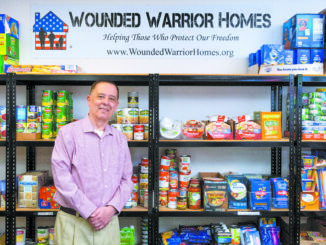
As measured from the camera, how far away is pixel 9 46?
293 cm

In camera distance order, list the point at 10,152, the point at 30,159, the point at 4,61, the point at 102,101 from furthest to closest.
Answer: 1. the point at 30,159
2. the point at 4,61
3. the point at 10,152
4. the point at 102,101

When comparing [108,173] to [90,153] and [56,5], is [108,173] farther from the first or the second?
[56,5]

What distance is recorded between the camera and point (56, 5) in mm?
3186

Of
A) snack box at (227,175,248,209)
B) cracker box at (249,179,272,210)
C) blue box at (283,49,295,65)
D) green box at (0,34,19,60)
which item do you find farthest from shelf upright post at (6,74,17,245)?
blue box at (283,49,295,65)

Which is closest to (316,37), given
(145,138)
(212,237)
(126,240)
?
(145,138)

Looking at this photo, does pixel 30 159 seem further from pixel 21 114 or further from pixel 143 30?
pixel 143 30

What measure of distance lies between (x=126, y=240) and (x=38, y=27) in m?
2.33

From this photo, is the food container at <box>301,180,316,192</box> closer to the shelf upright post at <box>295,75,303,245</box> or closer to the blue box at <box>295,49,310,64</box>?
the shelf upright post at <box>295,75,303,245</box>

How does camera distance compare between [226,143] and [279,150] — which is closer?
[226,143]

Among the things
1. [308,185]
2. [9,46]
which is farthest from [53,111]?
[308,185]

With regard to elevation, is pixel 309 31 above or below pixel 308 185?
above

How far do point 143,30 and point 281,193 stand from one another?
2.11m

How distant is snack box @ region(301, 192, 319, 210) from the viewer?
269 centimetres

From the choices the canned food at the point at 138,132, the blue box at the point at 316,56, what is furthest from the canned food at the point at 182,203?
the blue box at the point at 316,56
